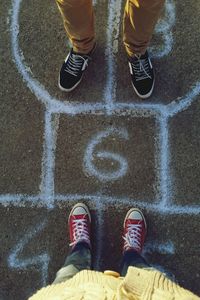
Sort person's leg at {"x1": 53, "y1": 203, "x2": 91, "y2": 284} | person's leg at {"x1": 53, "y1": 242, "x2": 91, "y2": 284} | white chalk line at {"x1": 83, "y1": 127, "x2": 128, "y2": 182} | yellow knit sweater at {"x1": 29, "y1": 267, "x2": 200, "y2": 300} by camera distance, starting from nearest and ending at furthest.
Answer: yellow knit sweater at {"x1": 29, "y1": 267, "x2": 200, "y2": 300}, person's leg at {"x1": 53, "y1": 242, "x2": 91, "y2": 284}, person's leg at {"x1": 53, "y1": 203, "x2": 91, "y2": 284}, white chalk line at {"x1": 83, "y1": 127, "x2": 128, "y2": 182}

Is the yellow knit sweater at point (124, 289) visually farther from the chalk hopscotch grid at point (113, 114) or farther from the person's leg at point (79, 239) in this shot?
the chalk hopscotch grid at point (113, 114)

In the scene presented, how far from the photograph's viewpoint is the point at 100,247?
2.89 metres

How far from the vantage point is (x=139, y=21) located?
2.54 metres

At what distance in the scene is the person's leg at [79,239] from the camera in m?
2.71

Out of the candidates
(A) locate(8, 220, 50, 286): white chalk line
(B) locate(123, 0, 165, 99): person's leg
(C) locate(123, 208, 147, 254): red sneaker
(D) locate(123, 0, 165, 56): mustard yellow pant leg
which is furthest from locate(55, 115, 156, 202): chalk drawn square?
(D) locate(123, 0, 165, 56): mustard yellow pant leg

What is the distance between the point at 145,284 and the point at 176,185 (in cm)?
97

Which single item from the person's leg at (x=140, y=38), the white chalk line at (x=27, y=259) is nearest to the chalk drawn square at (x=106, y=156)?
the person's leg at (x=140, y=38)

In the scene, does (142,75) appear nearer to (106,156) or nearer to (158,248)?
(106,156)

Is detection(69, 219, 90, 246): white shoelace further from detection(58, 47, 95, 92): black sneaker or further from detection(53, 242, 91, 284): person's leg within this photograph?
detection(58, 47, 95, 92): black sneaker

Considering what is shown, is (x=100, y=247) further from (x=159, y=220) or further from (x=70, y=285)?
(x=70, y=285)

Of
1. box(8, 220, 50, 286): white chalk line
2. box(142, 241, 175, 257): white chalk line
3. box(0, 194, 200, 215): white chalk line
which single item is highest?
box(0, 194, 200, 215): white chalk line

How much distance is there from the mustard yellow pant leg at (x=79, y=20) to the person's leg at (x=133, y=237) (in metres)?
1.07

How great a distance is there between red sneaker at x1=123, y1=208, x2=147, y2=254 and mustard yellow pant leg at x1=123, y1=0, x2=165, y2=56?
3.28ft

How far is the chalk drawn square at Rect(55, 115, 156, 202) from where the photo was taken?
2.93m
